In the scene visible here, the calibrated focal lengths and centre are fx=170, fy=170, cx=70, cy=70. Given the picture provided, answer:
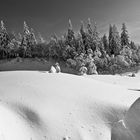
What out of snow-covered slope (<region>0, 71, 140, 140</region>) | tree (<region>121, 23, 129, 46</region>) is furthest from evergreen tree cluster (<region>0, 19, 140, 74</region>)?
snow-covered slope (<region>0, 71, 140, 140</region>)

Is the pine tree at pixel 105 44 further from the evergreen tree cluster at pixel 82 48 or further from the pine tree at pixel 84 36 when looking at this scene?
the pine tree at pixel 84 36

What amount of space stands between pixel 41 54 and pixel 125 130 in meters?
51.5

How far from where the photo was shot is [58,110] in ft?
30.0

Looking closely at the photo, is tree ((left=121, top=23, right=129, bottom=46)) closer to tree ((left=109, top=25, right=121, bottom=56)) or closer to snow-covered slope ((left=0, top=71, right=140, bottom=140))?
tree ((left=109, top=25, right=121, bottom=56))

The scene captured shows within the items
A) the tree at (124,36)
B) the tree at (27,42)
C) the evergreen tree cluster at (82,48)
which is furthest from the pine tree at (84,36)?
the tree at (27,42)

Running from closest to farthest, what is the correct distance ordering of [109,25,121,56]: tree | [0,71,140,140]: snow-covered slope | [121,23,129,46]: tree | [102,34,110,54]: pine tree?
[0,71,140,140]: snow-covered slope < [109,25,121,56]: tree < [121,23,129,46]: tree < [102,34,110,54]: pine tree

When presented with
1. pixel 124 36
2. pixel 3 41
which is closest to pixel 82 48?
pixel 124 36

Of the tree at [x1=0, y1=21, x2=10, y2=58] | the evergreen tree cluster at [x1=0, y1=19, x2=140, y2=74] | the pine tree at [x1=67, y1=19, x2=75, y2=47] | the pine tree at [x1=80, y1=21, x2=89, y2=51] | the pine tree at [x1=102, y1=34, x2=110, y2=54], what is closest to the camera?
the evergreen tree cluster at [x1=0, y1=19, x2=140, y2=74]

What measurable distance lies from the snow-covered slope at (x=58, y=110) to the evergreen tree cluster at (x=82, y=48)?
104ft

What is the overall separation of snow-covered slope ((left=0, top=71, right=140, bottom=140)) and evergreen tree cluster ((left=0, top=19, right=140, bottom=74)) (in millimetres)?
31688

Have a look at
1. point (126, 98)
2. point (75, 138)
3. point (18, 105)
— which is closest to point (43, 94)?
point (18, 105)

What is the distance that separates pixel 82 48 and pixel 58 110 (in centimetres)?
4059

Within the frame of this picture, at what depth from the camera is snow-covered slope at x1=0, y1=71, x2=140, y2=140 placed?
774cm

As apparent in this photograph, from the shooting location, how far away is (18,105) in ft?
30.6
